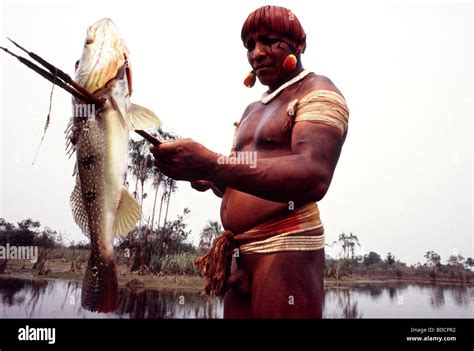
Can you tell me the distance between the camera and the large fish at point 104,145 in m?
1.75

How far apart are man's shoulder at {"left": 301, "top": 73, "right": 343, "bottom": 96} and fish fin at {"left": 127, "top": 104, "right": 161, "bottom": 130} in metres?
0.69

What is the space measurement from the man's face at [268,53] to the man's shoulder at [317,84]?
6.5 inches

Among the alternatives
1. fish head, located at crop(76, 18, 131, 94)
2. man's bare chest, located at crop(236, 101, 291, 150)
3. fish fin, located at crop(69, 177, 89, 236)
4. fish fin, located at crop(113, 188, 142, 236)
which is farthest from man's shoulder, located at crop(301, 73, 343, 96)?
fish fin, located at crop(69, 177, 89, 236)

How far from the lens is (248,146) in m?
2.31

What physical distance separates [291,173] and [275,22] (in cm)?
92

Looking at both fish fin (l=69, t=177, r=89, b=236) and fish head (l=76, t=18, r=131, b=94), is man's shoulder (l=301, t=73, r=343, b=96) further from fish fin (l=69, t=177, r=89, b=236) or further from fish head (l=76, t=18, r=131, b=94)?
fish fin (l=69, t=177, r=89, b=236)

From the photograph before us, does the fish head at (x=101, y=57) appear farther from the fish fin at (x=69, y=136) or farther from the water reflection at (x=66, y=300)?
the water reflection at (x=66, y=300)

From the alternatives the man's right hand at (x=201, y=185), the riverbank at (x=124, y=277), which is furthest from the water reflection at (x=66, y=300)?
the man's right hand at (x=201, y=185)

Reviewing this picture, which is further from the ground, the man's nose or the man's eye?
the man's eye

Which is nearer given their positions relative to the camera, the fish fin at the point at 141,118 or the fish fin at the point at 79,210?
the fish fin at the point at 141,118

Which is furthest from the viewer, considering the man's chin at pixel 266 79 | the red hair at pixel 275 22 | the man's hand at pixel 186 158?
the man's chin at pixel 266 79

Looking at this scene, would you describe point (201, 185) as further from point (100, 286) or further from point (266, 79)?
point (100, 286)

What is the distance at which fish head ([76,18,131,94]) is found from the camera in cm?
173

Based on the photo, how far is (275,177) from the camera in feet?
5.33
